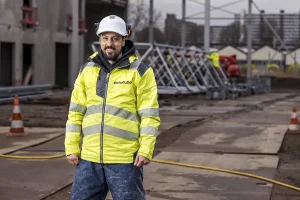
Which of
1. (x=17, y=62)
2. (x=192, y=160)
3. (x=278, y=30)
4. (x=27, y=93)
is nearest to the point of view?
(x=192, y=160)

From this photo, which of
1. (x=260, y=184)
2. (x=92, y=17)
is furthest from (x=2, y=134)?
(x=92, y=17)

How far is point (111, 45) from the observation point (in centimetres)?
483

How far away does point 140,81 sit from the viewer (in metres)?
4.85

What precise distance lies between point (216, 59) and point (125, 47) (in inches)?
1050

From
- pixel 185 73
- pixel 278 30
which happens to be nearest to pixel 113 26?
pixel 185 73

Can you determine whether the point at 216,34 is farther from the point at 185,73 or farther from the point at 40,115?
the point at 40,115

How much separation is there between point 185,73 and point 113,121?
86.1 feet

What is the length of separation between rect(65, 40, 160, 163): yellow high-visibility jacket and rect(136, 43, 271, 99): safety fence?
2008 centimetres

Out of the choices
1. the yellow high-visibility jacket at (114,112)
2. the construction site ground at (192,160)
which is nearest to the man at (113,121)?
the yellow high-visibility jacket at (114,112)

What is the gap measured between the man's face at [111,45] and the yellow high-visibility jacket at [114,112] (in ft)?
0.17

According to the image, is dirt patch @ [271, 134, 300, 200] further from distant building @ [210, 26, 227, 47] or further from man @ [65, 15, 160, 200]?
distant building @ [210, 26, 227, 47]

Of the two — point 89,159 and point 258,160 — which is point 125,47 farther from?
point 258,160

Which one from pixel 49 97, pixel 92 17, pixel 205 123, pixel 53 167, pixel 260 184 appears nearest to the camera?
pixel 260 184

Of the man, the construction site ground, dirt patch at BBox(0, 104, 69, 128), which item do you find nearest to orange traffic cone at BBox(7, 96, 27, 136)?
the construction site ground
